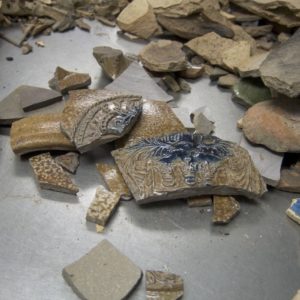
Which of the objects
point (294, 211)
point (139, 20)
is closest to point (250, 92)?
point (294, 211)

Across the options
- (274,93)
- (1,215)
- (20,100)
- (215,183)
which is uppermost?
(274,93)

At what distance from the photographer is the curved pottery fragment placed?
135cm

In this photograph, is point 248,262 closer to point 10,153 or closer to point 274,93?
point 274,93

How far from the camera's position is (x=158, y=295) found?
3.89 feet

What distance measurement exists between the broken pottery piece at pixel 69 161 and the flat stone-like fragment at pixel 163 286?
1.57 ft

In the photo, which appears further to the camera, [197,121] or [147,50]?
[147,50]

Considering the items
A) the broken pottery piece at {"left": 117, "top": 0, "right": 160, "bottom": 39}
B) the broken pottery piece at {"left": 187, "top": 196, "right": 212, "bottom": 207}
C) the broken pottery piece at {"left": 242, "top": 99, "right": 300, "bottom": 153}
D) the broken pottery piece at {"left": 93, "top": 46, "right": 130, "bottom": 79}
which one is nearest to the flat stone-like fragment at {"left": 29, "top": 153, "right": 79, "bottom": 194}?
the broken pottery piece at {"left": 187, "top": 196, "right": 212, "bottom": 207}

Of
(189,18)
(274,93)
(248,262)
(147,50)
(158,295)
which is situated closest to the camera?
(158,295)

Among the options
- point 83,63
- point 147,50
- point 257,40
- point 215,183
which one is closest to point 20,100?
point 83,63

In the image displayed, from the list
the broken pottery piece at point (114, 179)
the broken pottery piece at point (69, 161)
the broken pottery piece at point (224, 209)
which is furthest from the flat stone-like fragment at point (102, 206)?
the broken pottery piece at point (224, 209)

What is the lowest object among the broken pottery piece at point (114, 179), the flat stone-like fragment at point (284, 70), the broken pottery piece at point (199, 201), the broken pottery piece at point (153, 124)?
the broken pottery piece at point (114, 179)

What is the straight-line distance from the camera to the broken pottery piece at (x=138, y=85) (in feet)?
5.80

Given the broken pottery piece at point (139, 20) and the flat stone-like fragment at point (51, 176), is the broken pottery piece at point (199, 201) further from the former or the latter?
the broken pottery piece at point (139, 20)

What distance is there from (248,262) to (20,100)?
3.44 feet
